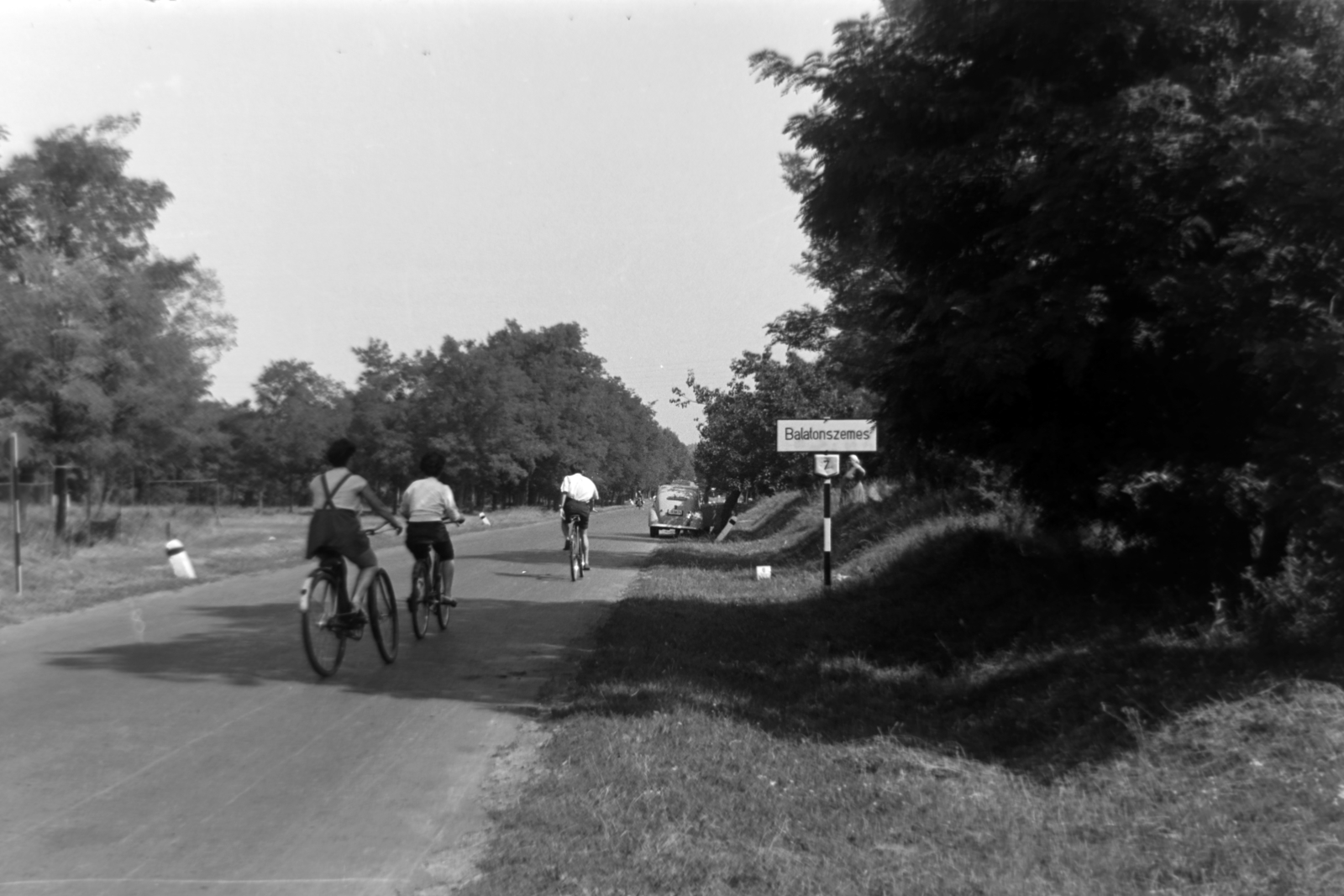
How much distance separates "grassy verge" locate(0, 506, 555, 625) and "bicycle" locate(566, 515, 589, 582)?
434cm

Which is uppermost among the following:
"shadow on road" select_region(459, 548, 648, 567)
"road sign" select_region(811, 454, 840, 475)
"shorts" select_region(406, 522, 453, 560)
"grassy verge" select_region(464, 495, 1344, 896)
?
"road sign" select_region(811, 454, 840, 475)

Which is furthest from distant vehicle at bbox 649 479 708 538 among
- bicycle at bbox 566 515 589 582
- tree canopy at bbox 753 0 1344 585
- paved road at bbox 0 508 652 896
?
tree canopy at bbox 753 0 1344 585

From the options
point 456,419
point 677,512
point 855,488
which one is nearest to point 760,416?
point 855,488

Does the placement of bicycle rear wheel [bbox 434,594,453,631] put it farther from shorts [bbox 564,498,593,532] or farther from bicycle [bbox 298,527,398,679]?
shorts [bbox 564,498,593,532]

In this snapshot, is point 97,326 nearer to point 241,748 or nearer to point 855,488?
point 855,488

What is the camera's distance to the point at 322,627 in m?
9.83

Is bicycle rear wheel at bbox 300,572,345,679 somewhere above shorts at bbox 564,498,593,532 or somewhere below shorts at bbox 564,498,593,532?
below

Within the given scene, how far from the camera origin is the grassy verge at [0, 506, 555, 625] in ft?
53.4

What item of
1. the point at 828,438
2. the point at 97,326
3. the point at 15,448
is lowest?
the point at 828,438

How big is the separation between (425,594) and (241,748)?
196 inches

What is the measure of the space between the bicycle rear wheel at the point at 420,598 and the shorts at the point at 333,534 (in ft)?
7.14

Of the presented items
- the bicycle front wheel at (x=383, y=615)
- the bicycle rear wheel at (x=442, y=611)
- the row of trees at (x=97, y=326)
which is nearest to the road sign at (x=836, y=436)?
the bicycle rear wheel at (x=442, y=611)

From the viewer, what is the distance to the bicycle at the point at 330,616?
9656 millimetres

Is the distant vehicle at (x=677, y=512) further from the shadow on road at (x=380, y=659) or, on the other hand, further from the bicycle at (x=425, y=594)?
the bicycle at (x=425, y=594)
